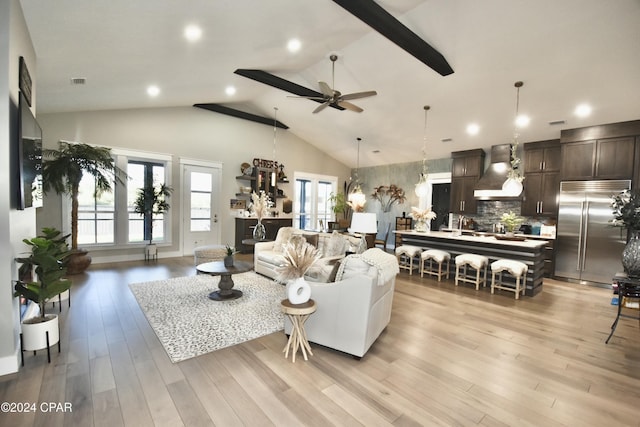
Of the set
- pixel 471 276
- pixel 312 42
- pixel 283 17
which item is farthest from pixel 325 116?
pixel 471 276

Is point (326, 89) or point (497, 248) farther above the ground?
point (326, 89)

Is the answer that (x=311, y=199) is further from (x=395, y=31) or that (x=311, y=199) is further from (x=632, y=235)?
(x=632, y=235)

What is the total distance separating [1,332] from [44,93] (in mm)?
3933

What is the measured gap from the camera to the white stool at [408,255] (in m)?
6.05

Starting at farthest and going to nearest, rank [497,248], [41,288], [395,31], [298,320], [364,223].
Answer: [497,248] < [364,223] < [395,31] < [298,320] < [41,288]

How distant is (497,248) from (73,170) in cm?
775

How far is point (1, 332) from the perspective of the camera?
222 centimetres

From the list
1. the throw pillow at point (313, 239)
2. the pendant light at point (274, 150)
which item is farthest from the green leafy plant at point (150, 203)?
the throw pillow at point (313, 239)

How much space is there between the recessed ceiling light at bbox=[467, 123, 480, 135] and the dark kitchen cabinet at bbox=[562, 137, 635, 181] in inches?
64.6

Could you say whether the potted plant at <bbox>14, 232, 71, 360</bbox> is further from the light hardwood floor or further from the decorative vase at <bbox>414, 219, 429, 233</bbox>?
the decorative vase at <bbox>414, 219, 429, 233</bbox>

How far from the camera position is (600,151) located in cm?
535

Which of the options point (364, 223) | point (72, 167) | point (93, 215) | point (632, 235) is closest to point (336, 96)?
point (364, 223)

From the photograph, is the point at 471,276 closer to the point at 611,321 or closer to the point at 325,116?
the point at 611,321

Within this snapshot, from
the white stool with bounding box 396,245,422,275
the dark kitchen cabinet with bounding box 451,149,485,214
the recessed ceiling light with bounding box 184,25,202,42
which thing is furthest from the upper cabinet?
the recessed ceiling light with bounding box 184,25,202,42
